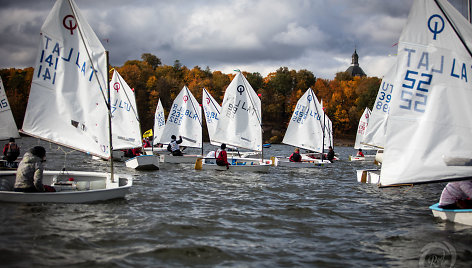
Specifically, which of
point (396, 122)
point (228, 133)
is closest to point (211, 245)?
point (396, 122)

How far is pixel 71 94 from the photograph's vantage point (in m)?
13.4

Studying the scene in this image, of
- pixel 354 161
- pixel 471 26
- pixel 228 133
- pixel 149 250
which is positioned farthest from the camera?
pixel 354 161

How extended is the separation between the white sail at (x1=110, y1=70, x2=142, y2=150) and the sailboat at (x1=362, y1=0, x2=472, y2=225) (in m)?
20.0

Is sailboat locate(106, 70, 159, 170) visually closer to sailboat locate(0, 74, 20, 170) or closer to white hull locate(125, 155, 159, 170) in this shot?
white hull locate(125, 155, 159, 170)

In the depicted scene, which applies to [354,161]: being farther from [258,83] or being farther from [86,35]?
[258,83]

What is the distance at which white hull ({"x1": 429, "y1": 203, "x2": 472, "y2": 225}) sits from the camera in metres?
10.3

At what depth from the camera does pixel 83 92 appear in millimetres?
13477

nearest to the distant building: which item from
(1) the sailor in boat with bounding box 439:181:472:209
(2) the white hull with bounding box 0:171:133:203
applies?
(2) the white hull with bounding box 0:171:133:203

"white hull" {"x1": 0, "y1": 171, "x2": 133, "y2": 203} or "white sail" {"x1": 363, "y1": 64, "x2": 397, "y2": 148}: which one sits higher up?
"white sail" {"x1": 363, "y1": 64, "x2": 397, "y2": 148}

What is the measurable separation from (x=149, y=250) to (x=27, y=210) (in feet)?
15.7

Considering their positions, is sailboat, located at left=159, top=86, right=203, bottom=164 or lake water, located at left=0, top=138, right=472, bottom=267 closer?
lake water, located at left=0, top=138, right=472, bottom=267

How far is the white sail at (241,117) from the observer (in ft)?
94.1

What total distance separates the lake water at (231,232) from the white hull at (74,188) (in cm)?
24

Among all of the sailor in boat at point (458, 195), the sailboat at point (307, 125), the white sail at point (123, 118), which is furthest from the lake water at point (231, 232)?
the sailboat at point (307, 125)
